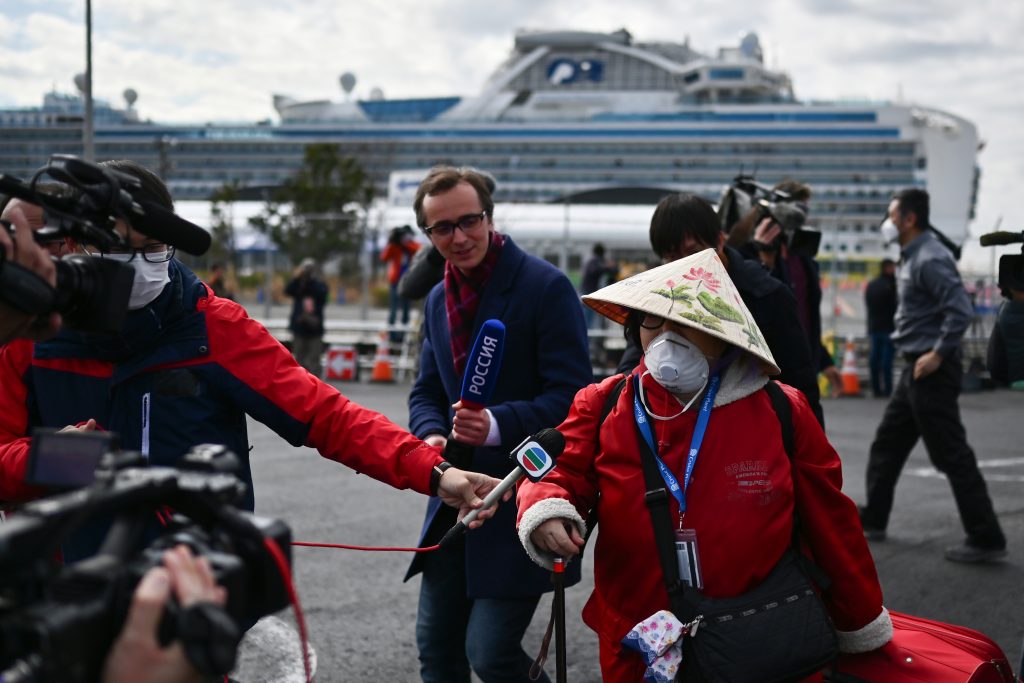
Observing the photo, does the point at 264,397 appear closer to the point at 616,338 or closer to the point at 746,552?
the point at 746,552

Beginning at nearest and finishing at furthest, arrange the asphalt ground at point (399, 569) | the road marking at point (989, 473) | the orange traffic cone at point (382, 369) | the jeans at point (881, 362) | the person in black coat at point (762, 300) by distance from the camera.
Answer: the person in black coat at point (762, 300) → the asphalt ground at point (399, 569) → the road marking at point (989, 473) → the jeans at point (881, 362) → the orange traffic cone at point (382, 369)

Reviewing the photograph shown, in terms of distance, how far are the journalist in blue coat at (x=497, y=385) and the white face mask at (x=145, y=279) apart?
1009 mm

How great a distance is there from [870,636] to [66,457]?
183 centimetres

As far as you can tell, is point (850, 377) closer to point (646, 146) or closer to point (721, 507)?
point (721, 507)

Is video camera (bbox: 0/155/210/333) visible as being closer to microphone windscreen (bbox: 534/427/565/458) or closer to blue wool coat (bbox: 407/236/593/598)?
microphone windscreen (bbox: 534/427/565/458)

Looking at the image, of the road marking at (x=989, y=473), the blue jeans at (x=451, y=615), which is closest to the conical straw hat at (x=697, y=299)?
the blue jeans at (x=451, y=615)

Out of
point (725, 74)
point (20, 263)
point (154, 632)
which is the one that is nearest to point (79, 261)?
point (20, 263)

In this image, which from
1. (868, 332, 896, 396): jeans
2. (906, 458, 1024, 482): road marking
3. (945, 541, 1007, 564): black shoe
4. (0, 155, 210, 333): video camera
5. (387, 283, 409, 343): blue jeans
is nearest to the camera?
(0, 155, 210, 333): video camera

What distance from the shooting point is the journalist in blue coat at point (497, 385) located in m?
2.97

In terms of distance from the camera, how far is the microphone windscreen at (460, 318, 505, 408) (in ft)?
8.56

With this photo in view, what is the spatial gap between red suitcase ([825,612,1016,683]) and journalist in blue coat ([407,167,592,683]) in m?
0.87

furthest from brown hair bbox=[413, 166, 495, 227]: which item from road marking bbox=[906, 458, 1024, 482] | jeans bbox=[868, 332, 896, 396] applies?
jeans bbox=[868, 332, 896, 396]

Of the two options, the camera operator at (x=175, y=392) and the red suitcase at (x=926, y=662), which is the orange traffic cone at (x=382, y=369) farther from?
the red suitcase at (x=926, y=662)

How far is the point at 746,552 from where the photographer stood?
236cm
